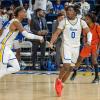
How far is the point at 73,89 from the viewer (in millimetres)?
11242

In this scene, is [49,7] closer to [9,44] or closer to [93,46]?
[93,46]

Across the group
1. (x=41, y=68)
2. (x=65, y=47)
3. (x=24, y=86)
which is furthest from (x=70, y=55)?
(x=41, y=68)

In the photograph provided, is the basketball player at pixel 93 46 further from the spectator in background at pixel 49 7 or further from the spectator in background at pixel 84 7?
the spectator in background at pixel 49 7

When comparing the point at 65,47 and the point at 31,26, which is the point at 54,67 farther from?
the point at 65,47

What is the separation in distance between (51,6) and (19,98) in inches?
384

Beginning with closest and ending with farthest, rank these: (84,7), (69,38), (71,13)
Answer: (71,13) → (69,38) → (84,7)

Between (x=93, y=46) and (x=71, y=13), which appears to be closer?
(x=71, y=13)

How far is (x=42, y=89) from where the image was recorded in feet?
37.1

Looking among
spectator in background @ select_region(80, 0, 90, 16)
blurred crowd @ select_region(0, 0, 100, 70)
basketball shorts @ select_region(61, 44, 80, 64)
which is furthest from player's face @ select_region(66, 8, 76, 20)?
spectator in background @ select_region(80, 0, 90, 16)

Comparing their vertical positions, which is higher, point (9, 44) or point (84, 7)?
point (84, 7)

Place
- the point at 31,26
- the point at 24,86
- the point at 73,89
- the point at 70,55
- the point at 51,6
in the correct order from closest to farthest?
the point at 70,55 → the point at 73,89 → the point at 24,86 → the point at 31,26 → the point at 51,6

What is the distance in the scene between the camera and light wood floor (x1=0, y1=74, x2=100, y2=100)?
9.76 m

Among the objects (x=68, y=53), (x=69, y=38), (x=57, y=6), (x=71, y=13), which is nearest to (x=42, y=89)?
(x=68, y=53)

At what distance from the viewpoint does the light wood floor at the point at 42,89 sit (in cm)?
976
